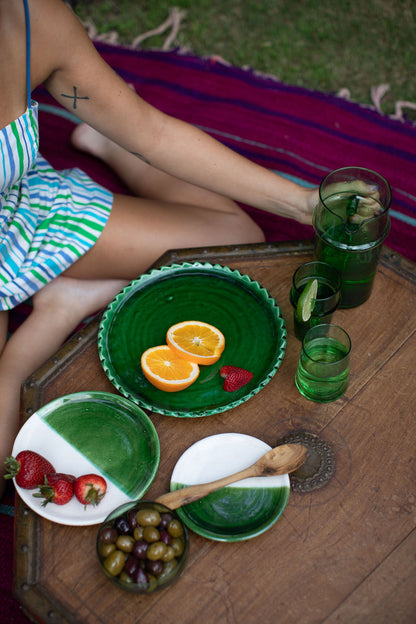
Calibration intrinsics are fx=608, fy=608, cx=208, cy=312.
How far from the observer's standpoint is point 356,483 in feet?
3.20

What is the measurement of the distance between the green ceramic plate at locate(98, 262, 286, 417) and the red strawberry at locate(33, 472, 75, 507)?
181 mm

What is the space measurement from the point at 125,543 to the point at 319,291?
556 millimetres

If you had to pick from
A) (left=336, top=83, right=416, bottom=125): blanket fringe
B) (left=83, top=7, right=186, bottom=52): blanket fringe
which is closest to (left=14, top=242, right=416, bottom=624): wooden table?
(left=336, top=83, right=416, bottom=125): blanket fringe

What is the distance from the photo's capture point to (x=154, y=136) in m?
1.33

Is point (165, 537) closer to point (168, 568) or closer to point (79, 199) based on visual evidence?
point (168, 568)

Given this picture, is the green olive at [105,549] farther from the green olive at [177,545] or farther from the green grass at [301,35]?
the green grass at [301,35]

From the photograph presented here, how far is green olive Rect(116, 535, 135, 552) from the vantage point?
33.4 inches

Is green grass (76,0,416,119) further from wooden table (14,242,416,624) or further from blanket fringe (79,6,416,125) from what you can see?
wooden table (14,242,416,624)

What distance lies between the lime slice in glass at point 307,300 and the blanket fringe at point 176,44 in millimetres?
1330

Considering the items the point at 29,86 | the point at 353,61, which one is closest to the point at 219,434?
the point at 29,86

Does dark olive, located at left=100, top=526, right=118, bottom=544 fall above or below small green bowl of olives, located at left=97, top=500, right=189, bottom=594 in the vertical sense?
above

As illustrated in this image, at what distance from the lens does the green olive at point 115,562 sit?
84 cm

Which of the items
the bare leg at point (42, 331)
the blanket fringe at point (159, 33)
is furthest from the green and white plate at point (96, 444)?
the blanket fringe at point (159, 33)

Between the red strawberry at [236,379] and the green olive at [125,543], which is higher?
the green olive at [125,543]
